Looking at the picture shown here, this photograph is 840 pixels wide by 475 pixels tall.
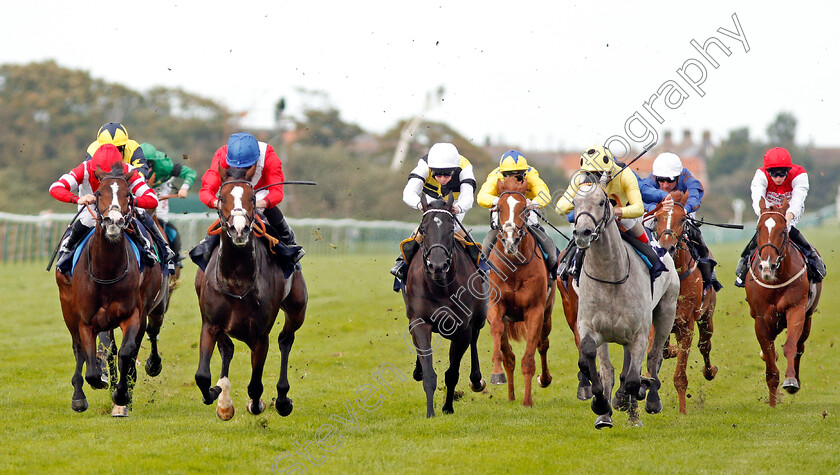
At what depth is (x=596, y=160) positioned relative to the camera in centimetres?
853

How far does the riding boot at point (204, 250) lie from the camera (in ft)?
28.7

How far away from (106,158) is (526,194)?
4.29m

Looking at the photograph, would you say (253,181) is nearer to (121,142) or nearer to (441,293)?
(121,142)

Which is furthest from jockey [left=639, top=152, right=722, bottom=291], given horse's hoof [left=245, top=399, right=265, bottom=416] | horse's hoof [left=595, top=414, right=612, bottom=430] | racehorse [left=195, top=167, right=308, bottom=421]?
horse's hoof [left=245, top=399, right=265, bottom=416]

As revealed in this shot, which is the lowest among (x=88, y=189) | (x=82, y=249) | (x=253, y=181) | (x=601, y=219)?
(x=82, y=249)

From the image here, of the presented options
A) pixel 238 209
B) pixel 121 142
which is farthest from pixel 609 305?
pixel 121 142

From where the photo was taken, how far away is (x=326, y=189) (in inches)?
1640

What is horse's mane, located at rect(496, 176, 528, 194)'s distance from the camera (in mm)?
10070

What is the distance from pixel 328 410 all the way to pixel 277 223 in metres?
2.11

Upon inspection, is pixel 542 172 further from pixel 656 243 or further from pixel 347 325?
pixel 656 243

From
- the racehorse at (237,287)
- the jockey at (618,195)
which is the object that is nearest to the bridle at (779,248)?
the jockey at (618,195)

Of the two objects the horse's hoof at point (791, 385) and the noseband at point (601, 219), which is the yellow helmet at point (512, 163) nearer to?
the noseband at point (601, 219)

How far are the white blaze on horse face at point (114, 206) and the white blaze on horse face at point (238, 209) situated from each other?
107 centimetres

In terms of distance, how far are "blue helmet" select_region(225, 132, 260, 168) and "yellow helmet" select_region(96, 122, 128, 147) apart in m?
1.95
